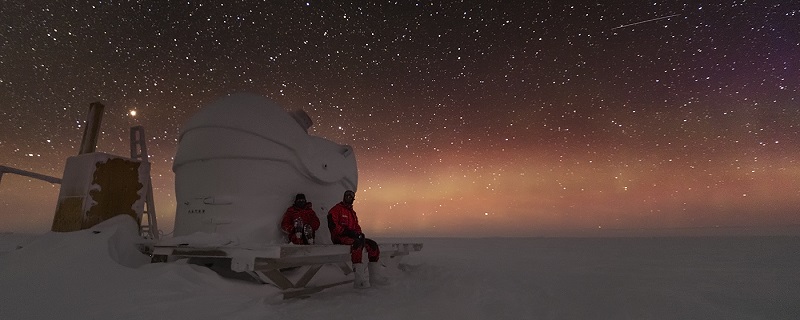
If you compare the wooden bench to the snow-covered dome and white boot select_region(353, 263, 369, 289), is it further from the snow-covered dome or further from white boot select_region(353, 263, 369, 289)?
the snow-covered dome

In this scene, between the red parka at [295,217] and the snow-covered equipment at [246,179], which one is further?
the red parka at [295,217]

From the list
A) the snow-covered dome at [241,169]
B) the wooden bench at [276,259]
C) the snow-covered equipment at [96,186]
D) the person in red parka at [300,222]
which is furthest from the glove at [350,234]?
the snow-covered equipment at [96,186]

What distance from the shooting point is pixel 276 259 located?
17.0 ft

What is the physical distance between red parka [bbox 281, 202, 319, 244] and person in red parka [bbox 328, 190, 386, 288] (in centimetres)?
58

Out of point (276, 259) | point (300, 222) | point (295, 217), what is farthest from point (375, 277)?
point (276, 259)

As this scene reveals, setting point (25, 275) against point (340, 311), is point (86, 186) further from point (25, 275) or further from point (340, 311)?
point (340, 311)

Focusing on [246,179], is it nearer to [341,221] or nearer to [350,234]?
[341,221]

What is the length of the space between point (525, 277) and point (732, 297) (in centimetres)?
333

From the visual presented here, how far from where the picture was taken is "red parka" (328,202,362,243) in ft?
21.7

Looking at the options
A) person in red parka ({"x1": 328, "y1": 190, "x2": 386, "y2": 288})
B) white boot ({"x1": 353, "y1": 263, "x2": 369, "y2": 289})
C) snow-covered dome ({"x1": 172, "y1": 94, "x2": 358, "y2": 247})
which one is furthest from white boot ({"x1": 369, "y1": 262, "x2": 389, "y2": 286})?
snow-covered dome ({"x1": 172, "y1": 94, "x2": 358, "y2": 247})

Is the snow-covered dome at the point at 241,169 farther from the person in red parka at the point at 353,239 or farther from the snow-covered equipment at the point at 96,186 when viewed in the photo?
the person in red parka at the point at 353,239

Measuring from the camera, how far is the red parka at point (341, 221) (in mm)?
6617

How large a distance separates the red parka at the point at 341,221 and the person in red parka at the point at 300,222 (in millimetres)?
598

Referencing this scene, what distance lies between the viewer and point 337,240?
21.7 ft
